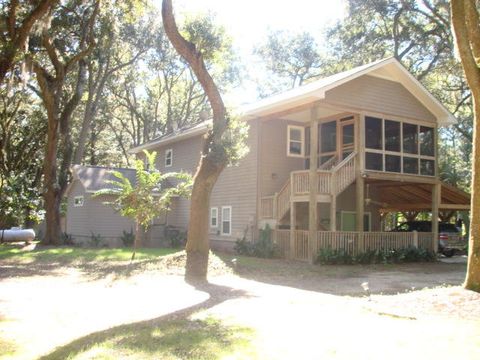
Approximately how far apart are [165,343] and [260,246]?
12.4 metres

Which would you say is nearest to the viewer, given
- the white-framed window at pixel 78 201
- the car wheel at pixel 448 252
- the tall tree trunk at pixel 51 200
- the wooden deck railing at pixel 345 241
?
the wooden deck railing at pixel 345 241

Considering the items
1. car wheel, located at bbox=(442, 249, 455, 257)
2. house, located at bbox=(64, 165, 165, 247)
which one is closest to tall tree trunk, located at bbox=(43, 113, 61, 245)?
house, located at bbox=(64, 165, 165, 247)

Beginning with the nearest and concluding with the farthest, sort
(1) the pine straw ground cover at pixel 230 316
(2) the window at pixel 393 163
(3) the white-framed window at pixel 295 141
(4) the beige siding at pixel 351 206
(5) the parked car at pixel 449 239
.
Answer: (1) the pine straw ground cover at pixel 230 316
(2) the window at pixel 393 163
(3) the white-framed window at pixel 295 141
(4) the beige siding at pixel 351 206
(5) the parked car at pixel 449 239

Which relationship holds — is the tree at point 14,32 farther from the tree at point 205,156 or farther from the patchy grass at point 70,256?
the patchy grass at point 70,256

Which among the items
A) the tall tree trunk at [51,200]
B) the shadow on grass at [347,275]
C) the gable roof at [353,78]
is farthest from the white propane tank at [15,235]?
the shadow on grass at [347,275]

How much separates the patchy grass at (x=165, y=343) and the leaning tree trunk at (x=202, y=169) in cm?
547

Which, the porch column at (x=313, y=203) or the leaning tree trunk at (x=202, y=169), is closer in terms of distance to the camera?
the leaning tree trunk at (x=202, y=169)

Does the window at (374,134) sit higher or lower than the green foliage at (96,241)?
higher

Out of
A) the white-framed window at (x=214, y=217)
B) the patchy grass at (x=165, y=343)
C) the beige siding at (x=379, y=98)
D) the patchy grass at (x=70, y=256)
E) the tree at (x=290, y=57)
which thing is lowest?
the patchy grass at (x=165, y=343)

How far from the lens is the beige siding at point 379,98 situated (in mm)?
18525

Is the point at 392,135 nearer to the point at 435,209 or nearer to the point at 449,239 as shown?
the point at 435,209

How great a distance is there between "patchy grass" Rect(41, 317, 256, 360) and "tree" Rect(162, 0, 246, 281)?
5491mm

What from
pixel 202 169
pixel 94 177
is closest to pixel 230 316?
pixel 202 169

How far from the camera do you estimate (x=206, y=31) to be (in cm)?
1412
